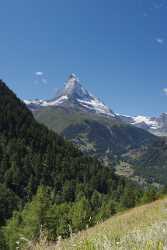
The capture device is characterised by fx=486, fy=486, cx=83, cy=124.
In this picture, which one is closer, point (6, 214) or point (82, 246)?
point (82, 246)

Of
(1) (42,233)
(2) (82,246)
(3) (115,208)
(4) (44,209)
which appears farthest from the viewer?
(3) (115,208)

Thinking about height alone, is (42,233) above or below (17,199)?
below

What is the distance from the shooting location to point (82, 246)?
606 centimetres

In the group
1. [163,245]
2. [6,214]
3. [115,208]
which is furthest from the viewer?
[6,214]

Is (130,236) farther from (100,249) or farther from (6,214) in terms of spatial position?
(6,214)

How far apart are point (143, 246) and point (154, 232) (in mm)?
856

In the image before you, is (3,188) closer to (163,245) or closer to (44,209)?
(44,209)

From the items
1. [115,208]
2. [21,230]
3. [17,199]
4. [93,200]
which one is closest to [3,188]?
[17,199]

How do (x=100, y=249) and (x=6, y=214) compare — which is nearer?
(x=100, y=249)

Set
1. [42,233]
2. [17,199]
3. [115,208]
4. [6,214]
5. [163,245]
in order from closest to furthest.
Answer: [163,245]
[42,233]
[115,208]
[6,214]
[17,199]

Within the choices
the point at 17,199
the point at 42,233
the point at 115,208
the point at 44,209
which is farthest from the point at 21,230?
the point at 17,199

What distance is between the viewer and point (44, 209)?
269ft

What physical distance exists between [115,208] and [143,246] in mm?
116104

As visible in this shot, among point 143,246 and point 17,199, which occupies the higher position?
point 17,199
